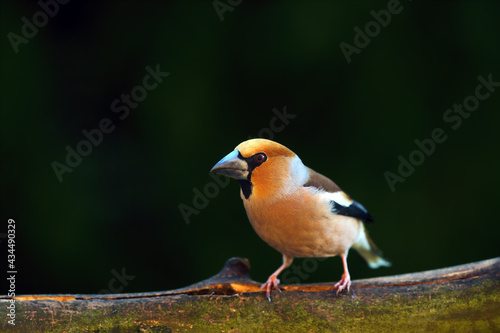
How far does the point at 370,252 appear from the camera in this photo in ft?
9.81

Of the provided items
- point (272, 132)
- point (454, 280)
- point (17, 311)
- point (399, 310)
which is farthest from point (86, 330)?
point (272, 132)

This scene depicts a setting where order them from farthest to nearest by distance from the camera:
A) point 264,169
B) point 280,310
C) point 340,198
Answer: point 340,198 → point 264,169 → point 280,310

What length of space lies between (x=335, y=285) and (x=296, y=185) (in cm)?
42

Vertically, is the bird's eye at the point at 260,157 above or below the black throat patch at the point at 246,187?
above

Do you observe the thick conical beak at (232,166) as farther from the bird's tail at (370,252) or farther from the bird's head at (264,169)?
the bird's tail at (370,252)

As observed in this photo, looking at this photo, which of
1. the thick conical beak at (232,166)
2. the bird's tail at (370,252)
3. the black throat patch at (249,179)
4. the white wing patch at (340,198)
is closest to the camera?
the thick conical beak at (232,166)

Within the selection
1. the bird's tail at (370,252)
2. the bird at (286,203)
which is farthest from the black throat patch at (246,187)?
the bird's tail at (370,252)

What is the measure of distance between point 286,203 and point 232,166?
28cm

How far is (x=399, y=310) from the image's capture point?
6.66 ft

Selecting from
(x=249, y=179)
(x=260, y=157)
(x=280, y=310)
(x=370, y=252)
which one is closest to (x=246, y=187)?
(x=249, y=179)

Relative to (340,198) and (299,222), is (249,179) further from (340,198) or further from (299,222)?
(340,198)

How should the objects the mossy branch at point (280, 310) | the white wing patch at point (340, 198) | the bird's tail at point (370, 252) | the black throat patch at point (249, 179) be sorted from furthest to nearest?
the bird's tail at point (370, 252), the white wing patch at point (340, 198), the black throat patch at point (249, 179), the mossy branch at point (280, 310)

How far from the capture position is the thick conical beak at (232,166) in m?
2.12

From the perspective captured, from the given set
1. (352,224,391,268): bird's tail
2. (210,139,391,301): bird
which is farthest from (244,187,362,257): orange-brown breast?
(352,224,391,268): bird's tail
